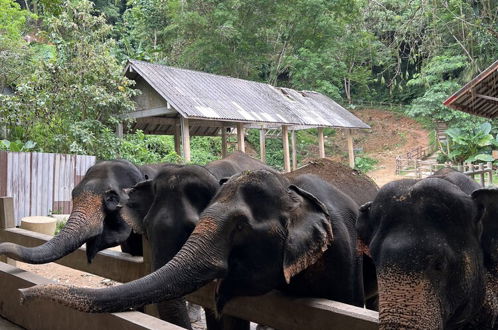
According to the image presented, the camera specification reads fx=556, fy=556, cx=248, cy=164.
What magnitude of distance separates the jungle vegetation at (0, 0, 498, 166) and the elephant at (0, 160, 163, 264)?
363 inches

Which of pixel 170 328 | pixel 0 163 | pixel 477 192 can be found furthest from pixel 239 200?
pixel 0 163

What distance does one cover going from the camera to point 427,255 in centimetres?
197

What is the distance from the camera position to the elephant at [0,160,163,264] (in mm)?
3519

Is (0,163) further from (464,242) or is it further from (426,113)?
(426,113)

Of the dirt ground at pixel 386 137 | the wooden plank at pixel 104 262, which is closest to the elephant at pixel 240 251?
the wooden plank at pixel 104 262

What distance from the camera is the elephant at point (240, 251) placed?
2.07 m

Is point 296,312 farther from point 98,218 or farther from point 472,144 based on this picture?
point 472,144

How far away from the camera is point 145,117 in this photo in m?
17.0

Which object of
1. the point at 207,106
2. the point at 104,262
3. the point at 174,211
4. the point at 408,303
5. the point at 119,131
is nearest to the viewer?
the point at 408,303

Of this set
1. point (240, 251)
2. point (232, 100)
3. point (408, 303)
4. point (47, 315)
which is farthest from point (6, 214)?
point (232, 100)

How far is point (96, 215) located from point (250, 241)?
1892 millimetres

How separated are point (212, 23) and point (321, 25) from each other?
19.1 ft

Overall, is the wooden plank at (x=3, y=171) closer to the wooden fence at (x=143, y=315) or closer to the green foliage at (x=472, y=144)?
the wooden fence at (x=143, y=315)

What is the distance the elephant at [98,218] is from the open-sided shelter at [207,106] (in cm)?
1020
